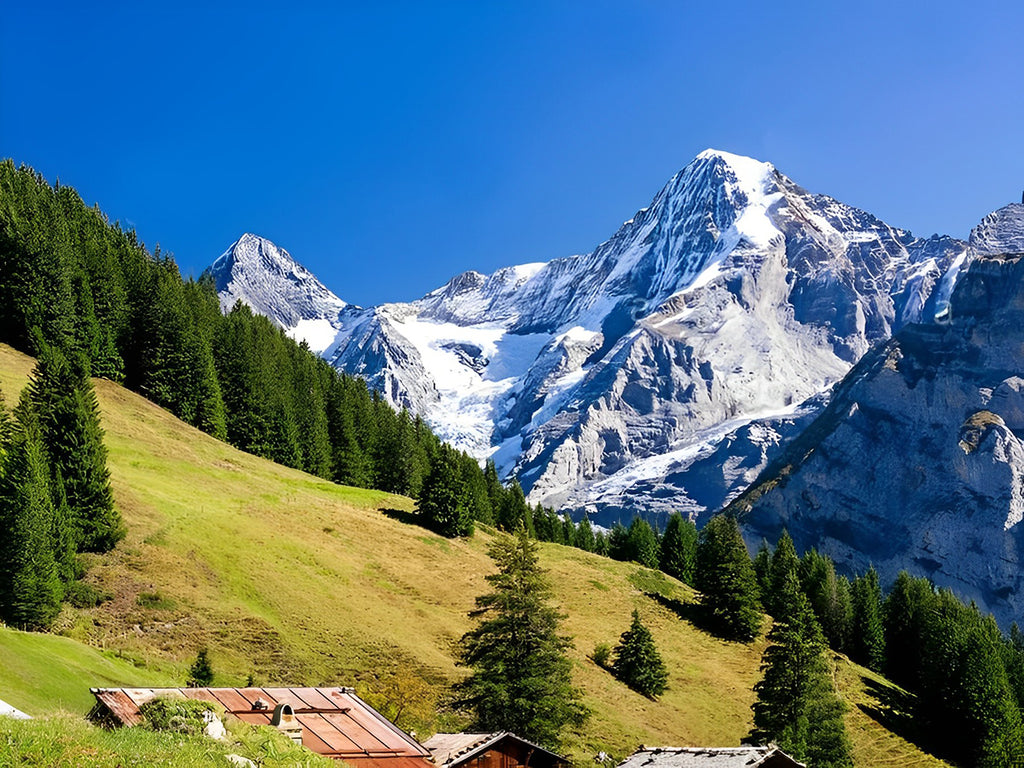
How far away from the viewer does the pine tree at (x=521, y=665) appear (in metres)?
45.0

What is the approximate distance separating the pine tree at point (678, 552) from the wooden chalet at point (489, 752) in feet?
290

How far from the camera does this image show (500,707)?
45.1m

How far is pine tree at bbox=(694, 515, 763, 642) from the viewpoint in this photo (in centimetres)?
8812

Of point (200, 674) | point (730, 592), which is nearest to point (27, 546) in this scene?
point (200, 674)

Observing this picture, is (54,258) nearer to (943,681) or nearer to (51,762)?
(51,762)

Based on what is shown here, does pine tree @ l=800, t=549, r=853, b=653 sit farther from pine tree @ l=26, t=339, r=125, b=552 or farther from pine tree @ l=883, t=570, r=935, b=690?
pine tree @ l=26, t=339, r=125, b=552

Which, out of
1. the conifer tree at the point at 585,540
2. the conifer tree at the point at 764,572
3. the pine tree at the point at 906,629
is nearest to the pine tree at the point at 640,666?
the conifer tree at the point at 764,572

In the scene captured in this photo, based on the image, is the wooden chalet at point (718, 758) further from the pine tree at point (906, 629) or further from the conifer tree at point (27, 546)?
the pine tree at point (906, 629)

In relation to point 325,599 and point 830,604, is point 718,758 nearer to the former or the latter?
point 325,599

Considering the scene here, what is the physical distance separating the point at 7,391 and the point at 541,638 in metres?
49.4

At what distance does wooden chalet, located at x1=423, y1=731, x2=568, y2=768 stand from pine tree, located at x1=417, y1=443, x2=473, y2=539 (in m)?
51.2

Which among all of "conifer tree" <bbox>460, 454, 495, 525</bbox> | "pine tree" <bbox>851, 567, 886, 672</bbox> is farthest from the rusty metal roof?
"pine tree" <bbox>851, 567, 886, 672</bbox>

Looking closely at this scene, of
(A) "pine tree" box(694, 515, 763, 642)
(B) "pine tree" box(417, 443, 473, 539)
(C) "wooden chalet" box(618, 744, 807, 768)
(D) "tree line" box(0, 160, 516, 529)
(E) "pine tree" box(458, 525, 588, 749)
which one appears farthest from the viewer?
(D) "tree line" box(0, 160, 516, 529)

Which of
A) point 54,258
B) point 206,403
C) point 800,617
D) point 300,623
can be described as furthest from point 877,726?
point 54,258
